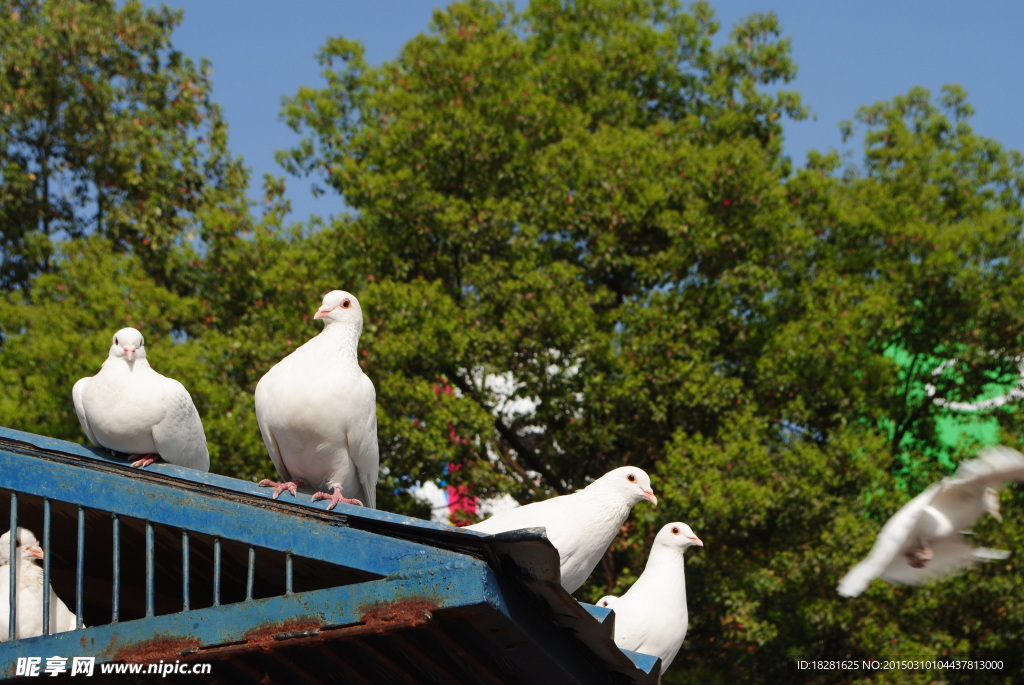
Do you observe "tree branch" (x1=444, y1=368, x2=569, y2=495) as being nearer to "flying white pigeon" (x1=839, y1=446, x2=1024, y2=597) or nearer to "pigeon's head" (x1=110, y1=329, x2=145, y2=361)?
"pigeon's head" (x1=110, y1=329, x2=145, y2=361)

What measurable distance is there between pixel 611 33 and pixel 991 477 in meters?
12.4

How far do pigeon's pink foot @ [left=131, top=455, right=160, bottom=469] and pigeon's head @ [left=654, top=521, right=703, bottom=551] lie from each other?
293 cm

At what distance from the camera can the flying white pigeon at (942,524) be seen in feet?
16.1

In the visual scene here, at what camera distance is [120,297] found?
46.6 feet

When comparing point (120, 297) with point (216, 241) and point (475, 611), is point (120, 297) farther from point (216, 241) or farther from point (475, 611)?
point (475, 611)

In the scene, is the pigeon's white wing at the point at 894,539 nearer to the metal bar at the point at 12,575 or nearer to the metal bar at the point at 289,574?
the metal bar at the point at 289,574

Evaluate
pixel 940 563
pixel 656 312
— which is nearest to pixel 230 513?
pixel 940 563

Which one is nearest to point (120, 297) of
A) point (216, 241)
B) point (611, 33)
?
point (216, 241)

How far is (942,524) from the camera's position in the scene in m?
5.09

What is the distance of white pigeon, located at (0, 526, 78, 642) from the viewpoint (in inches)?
179

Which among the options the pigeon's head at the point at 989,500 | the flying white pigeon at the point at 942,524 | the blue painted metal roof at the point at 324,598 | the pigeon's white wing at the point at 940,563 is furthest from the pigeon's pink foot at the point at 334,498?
the pigeon's head at the point at 989,500

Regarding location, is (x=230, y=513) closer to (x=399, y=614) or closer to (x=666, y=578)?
(x=399, y=614)

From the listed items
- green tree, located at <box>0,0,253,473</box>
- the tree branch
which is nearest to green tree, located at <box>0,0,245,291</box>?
green tree, located at <box>0,0,253,473</box>

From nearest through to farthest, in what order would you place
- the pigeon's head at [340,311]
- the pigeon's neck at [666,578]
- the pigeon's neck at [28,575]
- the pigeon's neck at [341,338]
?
the pigeon's neck at [28,575] < the pigeon's neck at [341,338] < the pigeon's head at [340,311] < the pigeon's neck at [666,578]
